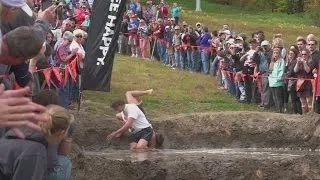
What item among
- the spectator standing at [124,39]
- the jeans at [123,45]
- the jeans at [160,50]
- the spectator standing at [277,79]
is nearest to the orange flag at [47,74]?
the spectator standing at [277,79]

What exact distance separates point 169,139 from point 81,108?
2348 millimetres

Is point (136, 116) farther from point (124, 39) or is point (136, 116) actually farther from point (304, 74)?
point (124, 39)

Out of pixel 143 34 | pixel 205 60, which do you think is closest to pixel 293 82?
pixel 205 60

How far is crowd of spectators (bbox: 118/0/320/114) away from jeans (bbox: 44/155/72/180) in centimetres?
1084

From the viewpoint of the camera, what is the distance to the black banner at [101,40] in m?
16.9

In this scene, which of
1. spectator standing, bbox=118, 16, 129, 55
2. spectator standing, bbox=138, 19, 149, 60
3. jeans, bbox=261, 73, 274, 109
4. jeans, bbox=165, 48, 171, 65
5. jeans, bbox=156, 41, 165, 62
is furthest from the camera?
spectator standing, bbox=118, 16, 129, 55

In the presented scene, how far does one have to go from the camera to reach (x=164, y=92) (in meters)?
21.6

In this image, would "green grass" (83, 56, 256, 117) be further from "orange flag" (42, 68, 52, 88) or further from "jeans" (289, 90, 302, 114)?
"orange flag" (42, 68, 52, 88)

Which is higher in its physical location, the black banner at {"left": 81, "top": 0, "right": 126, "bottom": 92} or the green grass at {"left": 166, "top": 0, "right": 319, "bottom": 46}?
the black banner at {"left": 81, "top": 0, "right": 126, "bottom": 92}

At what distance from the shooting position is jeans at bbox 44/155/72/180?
6477 millimetres

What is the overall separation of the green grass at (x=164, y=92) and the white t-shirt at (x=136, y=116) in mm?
2831

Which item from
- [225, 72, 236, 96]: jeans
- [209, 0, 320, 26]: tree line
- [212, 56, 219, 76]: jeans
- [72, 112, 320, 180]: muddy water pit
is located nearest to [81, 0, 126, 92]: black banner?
[72, 112, 320, 180]: muddy water pit

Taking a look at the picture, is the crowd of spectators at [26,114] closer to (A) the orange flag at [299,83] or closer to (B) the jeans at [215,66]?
(A) the orange flag at [299,83]

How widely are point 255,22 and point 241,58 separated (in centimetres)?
2763
